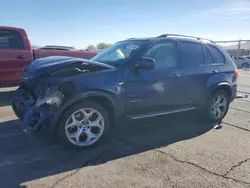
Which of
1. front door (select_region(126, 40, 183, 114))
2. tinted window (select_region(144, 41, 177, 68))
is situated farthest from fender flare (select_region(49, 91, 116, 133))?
tinted window (select_region(144, 41, 177, 68))

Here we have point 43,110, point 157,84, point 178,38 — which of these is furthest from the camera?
point 178,38

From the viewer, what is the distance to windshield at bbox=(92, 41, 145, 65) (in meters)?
4.69

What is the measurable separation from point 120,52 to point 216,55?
7.18ft

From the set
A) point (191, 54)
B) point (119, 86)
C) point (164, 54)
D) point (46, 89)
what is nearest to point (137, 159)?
point (119, 86)

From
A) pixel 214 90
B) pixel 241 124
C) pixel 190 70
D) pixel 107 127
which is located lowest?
pixel 241 124

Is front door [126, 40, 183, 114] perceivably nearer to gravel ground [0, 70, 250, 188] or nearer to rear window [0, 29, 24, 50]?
gravel ground [0, 70, 250, 188]

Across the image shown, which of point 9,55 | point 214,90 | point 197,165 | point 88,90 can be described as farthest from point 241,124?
point 9,55

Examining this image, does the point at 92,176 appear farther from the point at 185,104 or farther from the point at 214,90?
the point at 214,90

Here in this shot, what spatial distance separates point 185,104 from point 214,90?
2.72ft

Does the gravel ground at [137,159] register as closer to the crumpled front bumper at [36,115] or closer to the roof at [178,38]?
the crumpled front bumper at [36,115]

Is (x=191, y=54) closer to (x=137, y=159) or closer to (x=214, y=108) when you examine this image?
(x=214, y=108)

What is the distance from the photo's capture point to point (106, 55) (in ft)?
17.4

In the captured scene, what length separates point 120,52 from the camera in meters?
5.01

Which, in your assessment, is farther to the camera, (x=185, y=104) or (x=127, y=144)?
(x=185, y=104)
